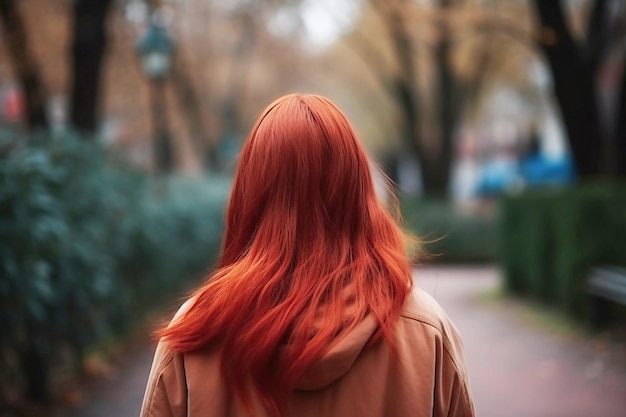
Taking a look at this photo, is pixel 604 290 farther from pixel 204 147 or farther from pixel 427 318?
pixel 204 147

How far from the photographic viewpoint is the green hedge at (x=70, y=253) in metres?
5.07

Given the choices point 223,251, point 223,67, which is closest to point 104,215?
point 223,251

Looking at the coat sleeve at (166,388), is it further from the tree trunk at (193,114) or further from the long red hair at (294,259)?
the tree trunk at (193,114)

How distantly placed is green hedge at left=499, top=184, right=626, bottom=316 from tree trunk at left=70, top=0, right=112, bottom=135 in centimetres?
617

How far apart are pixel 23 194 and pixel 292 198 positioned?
151 inches

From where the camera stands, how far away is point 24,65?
10070 millimetres

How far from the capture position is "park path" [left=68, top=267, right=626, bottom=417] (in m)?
6.76

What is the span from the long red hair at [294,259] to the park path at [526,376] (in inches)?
153

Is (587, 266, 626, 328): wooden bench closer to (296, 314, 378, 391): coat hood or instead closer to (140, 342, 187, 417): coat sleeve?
(296, 314, 378, 391): coat hood

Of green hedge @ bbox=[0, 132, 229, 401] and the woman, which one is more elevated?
the woman

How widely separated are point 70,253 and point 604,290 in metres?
5.70

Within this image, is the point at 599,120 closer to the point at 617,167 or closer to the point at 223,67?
the point at 617,167

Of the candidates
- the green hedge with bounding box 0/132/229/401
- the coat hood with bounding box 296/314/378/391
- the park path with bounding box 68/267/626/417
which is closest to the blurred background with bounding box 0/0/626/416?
the green hedge with bounding box 0/132/229/401

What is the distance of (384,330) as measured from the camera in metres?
1.74
